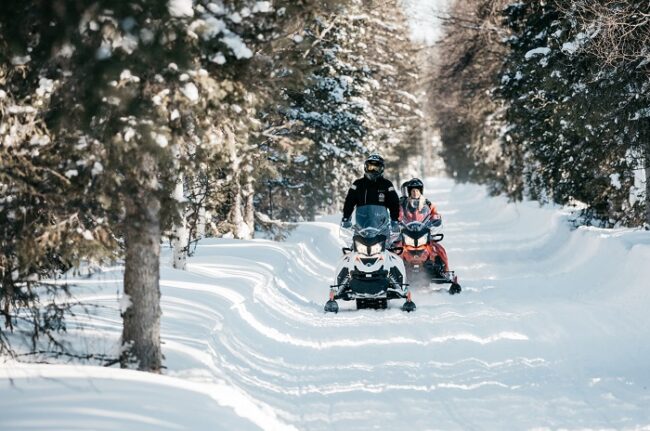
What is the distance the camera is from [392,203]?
14961 millimetres

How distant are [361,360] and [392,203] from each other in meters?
5.33

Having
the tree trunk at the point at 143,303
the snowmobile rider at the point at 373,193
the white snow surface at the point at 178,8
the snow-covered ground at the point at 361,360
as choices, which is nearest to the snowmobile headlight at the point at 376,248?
the snowmobile rider at the point at 373,193

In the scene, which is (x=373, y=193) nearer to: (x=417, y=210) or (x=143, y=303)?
(x=417, y=210)

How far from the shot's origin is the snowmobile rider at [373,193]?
585 inches

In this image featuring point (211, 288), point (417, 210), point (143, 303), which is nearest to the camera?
point (143, 303)

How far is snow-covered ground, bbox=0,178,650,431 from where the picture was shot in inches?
262

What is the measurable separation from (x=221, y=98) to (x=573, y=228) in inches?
757

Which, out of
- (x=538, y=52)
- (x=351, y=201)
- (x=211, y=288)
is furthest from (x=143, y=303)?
(x=538, y=52)

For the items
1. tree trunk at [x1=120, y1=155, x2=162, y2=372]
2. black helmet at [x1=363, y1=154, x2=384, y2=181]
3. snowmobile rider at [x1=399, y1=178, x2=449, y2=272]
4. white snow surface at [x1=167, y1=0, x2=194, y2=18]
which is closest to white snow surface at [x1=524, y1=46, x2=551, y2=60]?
snowmobile rider at [x1=399, y1=178, x2=449, y2=272]

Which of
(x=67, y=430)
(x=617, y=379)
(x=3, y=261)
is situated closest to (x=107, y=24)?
(x=3, y=261)

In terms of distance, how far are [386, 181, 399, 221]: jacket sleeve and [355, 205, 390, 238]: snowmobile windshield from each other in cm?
23

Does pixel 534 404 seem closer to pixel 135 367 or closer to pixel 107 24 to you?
pixel 135 367

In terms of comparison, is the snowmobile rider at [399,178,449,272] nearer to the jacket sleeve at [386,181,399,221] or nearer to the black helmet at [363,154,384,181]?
the jacket sleeve at [386,181,399,221]

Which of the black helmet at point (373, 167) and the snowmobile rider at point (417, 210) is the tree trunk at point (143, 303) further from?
the snowmobile rider at point (417, 210)
